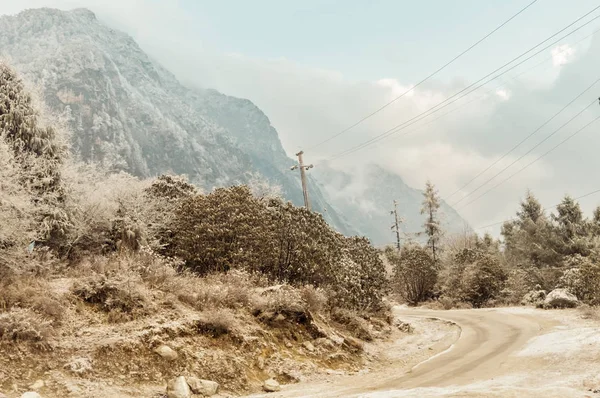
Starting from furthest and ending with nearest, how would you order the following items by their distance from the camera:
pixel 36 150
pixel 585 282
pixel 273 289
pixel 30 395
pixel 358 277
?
pixel 585 282 → pixel 358 277 → pixel 36 150 → pixel 273 289 → pixel 30 395

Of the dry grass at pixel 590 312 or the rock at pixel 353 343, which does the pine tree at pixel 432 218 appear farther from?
the rock at pixel 353 343

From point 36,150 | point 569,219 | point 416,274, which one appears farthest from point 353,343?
point 569,219

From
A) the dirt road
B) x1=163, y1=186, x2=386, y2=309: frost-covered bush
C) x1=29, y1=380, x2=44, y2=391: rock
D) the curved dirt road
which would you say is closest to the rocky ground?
x1=29, y1=380, x2=44, y2=391: rock

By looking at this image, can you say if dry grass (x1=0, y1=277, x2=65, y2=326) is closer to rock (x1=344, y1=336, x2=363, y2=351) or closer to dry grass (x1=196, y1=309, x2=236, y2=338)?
dry grass (x1=196, y1=309, x2=236, y2=338)

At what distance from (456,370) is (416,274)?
29257mm

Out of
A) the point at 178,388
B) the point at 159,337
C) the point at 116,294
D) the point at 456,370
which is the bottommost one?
the point at 456,370

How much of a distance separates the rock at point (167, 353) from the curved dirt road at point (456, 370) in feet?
8.71

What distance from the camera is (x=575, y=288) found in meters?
28.0

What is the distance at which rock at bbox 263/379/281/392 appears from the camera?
1137cm

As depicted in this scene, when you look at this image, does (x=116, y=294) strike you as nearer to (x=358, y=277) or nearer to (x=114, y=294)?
(x=114, y=294)

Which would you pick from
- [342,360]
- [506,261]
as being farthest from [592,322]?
[506,261]

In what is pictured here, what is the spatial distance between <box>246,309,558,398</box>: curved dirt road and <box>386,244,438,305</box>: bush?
60.9ft

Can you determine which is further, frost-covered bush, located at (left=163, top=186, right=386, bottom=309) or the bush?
the bush

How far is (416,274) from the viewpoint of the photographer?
41656 mm
